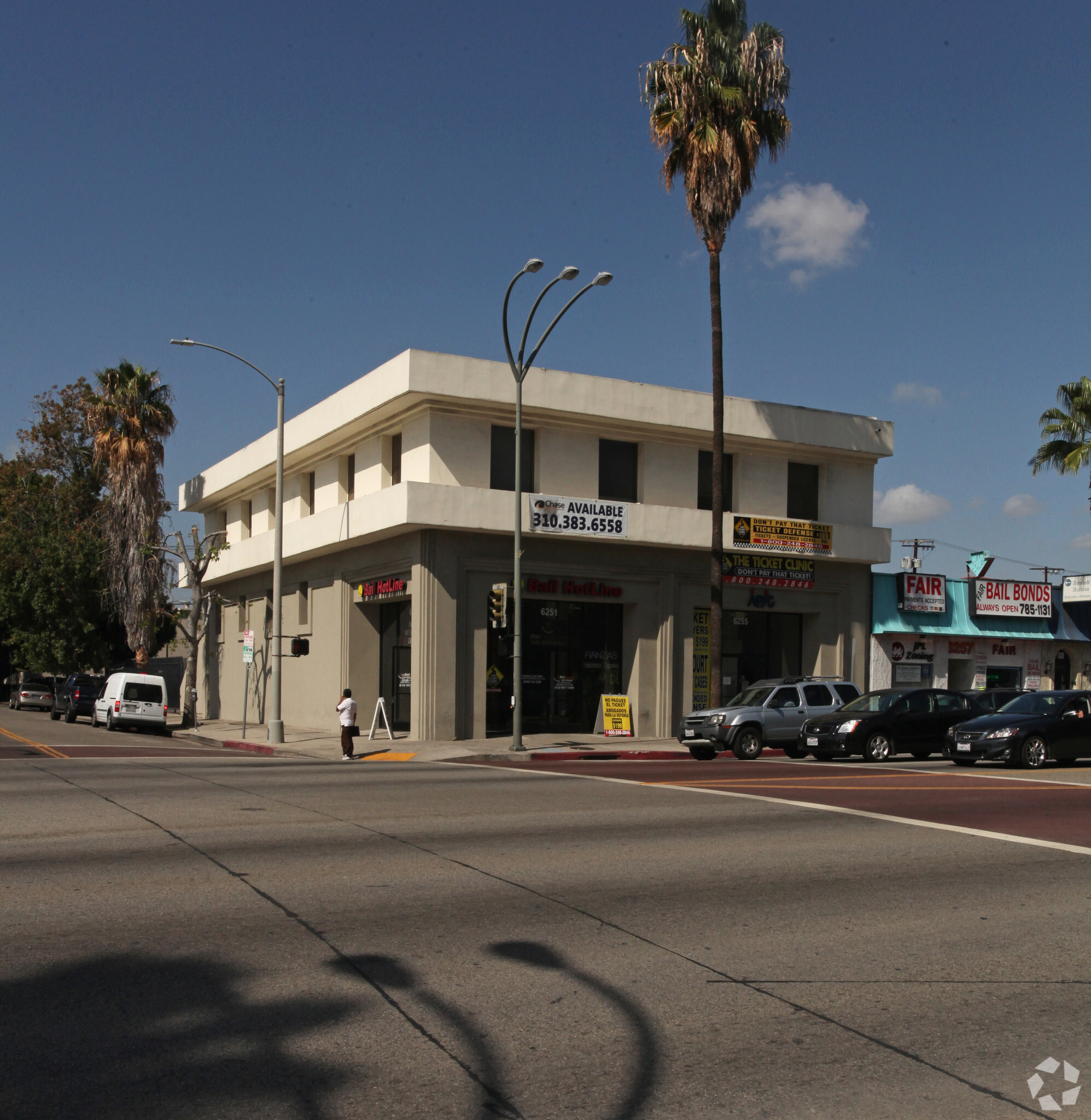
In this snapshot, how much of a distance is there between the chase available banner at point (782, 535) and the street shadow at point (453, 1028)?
2643 cm

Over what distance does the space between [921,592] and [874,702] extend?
12907 mm

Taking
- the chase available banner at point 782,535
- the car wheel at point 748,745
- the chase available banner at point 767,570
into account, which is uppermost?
the chase available banner at point 782,535

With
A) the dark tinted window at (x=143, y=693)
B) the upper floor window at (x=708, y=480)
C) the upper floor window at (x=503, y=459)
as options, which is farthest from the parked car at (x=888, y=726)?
the dark tinted window at (x=143, y=693)

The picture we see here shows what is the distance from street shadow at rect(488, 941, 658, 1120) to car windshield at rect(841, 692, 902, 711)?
697 inches

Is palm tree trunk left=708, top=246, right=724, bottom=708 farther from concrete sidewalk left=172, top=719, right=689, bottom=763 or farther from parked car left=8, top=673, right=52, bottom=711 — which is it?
parked car left=8, top=673, right=52, bottom=711

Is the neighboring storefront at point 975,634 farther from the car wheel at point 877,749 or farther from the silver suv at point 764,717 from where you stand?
the car wheel at point 877,749

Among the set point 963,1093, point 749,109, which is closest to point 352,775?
point 963,1093

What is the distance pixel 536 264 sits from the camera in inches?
883

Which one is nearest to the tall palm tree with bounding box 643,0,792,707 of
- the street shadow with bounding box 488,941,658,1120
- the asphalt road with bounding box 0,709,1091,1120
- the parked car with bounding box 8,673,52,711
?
the asphalt road with bounding box 0,709,1091,1120

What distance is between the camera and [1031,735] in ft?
65.4

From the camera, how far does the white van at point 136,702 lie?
115 ft

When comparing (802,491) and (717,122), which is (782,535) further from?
(717,122)

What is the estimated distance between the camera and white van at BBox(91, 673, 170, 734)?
35031mm

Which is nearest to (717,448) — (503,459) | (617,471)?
(617,471)
